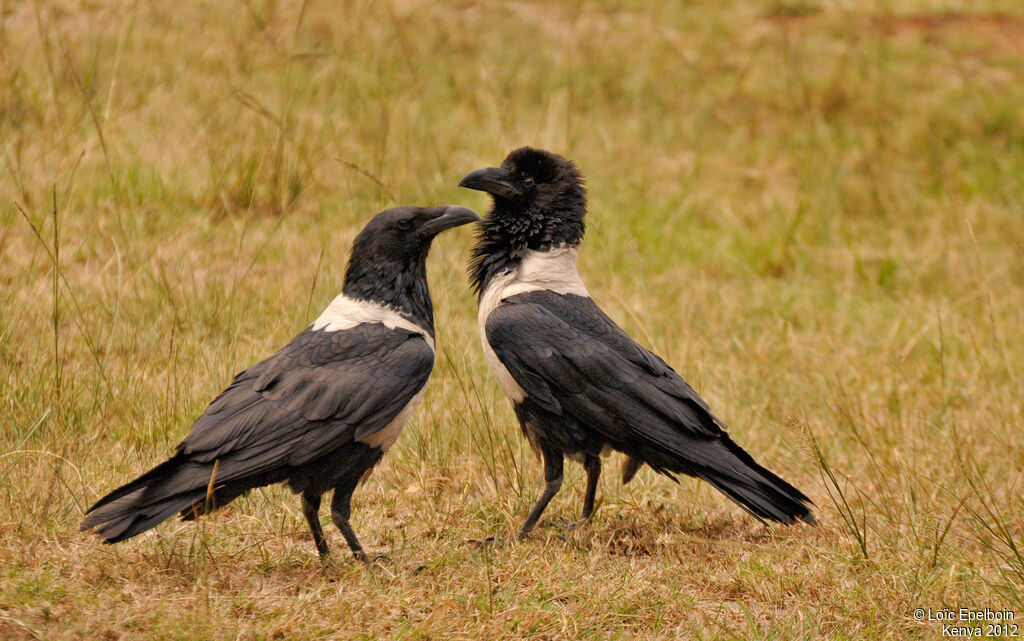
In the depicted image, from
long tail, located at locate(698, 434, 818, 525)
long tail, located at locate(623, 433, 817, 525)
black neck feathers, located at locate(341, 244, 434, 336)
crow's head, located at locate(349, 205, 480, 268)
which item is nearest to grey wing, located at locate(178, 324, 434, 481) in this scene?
A: black neck feathers, located at locate(341, 244, 434, 336)

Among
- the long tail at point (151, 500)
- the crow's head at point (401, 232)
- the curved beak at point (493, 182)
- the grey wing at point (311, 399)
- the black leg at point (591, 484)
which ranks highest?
the curved beak at point (493, 182)

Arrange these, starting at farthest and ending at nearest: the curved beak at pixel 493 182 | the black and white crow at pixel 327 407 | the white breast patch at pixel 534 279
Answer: the curved beak at pixel 493 182 < the white breast patch at pixel 534 279 < the black and white crow at pixel 327 407

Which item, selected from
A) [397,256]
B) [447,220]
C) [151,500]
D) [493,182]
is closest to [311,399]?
[151,500]

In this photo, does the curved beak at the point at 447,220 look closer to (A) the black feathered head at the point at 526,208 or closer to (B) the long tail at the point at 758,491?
(A) the black feathered head at the point at 526,208

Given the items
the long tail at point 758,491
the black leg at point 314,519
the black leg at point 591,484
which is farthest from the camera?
the black leg at point 591,484

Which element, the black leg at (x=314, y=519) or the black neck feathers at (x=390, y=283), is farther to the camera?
the black neck feathers at (x=390, y=283)

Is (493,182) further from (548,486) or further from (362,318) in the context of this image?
(548,486)

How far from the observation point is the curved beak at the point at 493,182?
449 cm

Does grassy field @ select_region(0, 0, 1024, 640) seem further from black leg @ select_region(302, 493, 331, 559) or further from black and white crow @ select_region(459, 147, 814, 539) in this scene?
black and white crow @ select_region(459, 147, 814, 539)

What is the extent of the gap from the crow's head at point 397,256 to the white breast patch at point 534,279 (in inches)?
12.6

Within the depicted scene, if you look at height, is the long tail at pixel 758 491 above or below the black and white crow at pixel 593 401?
below

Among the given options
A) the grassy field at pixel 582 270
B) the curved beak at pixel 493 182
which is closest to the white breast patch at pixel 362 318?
the grassy field at pixel 582 270

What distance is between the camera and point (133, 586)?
3.38 meters

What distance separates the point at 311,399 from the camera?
3.64 metres
